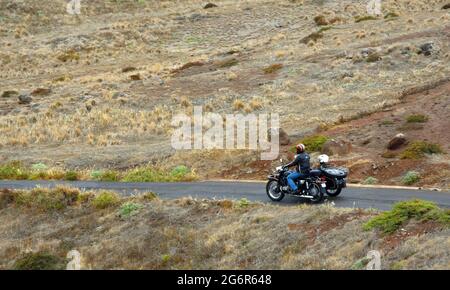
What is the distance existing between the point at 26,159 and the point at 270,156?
14.8 metres

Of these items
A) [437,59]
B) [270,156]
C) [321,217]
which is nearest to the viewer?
[321,217]

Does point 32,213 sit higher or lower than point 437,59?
lower

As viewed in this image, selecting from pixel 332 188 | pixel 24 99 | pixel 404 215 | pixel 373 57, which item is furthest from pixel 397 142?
pixel 24 99

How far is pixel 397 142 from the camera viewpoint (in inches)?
1188

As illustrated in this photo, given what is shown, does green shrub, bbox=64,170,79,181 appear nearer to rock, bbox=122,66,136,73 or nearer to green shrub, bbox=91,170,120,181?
green shrub, bbox=91,170,120,181

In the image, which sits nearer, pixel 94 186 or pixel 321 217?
pixel 321 217

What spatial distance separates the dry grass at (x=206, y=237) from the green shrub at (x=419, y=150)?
10120 mm

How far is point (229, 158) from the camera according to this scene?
32.9 metres

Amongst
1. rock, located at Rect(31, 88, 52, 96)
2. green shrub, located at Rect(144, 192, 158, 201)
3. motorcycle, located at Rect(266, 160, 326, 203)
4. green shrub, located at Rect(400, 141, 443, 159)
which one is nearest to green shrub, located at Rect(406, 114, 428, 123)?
green shrub, located at Rect(400, 141, 443, 159)

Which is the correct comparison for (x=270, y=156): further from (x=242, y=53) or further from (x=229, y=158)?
(x=242, y=53)

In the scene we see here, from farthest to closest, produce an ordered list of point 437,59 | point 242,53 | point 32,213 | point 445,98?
point 242,53 → point 437,59 → point 445,98 → point 32,213

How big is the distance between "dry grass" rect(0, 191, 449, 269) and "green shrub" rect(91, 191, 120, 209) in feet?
0.61
